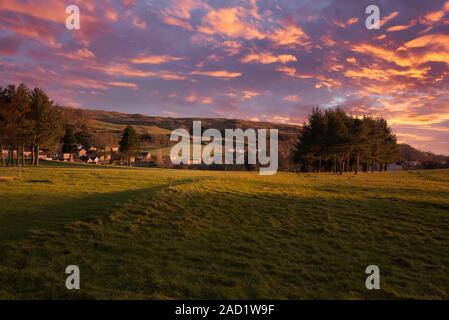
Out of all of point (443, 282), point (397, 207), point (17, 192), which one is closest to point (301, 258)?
point (443, 282)

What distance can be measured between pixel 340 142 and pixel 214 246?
5948cm

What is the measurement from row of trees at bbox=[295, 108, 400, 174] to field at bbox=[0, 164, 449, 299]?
42704 millimetres

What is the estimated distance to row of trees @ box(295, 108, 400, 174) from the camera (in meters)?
67.8

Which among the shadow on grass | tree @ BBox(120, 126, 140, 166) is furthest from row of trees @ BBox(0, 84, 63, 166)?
the shadow on grass

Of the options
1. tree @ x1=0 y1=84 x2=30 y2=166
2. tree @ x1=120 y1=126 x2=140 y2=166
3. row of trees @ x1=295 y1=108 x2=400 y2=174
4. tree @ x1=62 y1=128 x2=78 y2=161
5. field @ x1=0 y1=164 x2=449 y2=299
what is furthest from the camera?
tree @ x1=62 y1=128 x2=78 y2=161

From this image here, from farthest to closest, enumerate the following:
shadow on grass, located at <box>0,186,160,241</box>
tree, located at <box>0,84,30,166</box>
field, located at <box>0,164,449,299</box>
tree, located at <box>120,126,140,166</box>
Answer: tree, located at <box>120,126,140,166</box>, tree, located at <box>0,84,30,166</box>, shadow on grass, located at <box>0,186,160,241</box>, field, located at <box>0,164,449,299</box>

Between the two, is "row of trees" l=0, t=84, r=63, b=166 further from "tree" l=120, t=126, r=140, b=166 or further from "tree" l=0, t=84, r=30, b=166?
"tree" l=120, t=126, r=140, b=166

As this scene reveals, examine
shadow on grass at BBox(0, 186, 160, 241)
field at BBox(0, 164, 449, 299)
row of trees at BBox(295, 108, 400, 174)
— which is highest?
row of trees at BBox(295, 108, 400, 174)

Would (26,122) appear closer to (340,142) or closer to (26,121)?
(26,121)

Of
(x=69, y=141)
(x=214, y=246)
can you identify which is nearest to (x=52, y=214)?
(x=214, y=246)

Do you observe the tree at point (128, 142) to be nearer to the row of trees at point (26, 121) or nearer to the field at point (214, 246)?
the row of trees at point (26, 121)

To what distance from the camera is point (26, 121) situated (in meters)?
59.8

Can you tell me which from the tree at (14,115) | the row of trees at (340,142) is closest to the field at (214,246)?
the tree at (14,115)
